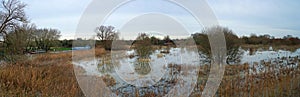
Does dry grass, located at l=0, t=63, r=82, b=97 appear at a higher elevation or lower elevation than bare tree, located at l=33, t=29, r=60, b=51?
lower

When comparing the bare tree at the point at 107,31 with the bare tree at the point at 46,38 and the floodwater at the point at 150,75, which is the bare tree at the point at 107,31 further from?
the bare tree at the point at 46,38

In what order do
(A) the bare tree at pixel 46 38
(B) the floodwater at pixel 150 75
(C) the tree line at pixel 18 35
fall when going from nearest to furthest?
(B) the floodwater at pixel 150 75 → (C) the tree line at pixel 18 35 → (A) the bare tree at pixel 46 38

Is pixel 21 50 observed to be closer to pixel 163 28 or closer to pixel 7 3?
pixel 7 3

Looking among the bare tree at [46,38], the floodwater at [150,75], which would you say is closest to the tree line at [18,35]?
the bare tree at [46,38]

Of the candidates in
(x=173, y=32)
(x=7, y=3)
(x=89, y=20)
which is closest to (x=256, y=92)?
(x=173, y=32)

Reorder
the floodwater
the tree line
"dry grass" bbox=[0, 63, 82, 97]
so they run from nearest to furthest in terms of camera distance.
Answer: "dry grass" bbox=[0, 63, 82, 97]
the floodwater
the tree line

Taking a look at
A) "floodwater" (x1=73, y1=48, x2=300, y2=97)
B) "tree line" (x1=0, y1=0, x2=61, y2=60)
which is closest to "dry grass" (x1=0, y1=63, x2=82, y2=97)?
"floodwater" (x1=73, y1=48, x2=300, y2=97)

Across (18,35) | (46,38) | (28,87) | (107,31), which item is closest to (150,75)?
(107,31)

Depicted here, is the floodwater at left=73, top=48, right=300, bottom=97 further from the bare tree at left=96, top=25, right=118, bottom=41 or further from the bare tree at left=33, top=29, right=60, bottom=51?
the bare tree at left=33, top=29, right=60, bottom=51

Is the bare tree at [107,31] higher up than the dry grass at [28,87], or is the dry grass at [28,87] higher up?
the bare tree at [107,31]

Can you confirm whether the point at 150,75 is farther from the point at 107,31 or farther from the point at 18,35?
the point at 18,35

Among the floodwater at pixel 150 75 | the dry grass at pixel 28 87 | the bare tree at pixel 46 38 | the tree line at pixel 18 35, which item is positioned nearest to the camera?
the dry grass at pixel 28 87

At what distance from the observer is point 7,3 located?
28.2 metres

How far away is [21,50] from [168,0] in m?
19.7
